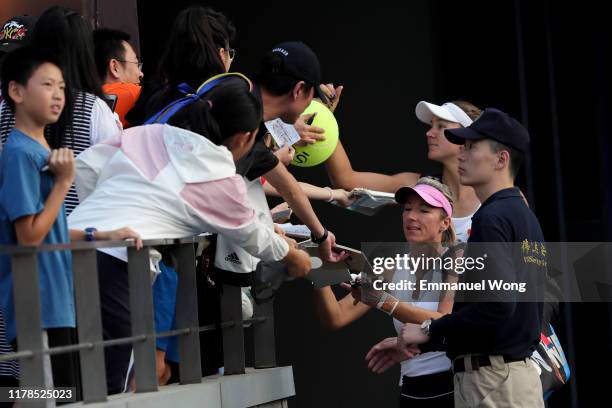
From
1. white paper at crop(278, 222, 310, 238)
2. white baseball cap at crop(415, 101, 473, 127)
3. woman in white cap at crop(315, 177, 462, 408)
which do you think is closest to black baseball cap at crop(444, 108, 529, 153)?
woman in white cap at crop(315, 177, 462, 408)

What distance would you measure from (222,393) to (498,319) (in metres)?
1.15

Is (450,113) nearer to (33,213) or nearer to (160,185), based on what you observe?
(160,185)

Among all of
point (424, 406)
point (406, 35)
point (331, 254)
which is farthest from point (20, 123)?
point (406, 35)

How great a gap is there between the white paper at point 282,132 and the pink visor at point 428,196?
29.4 inches

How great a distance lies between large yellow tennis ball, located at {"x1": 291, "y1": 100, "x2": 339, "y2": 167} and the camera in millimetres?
5863

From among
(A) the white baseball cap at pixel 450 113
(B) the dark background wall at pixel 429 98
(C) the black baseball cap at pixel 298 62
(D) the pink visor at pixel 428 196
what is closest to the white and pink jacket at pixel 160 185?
(C) the black baseball cap at pixel 298 62

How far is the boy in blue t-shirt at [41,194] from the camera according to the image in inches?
152

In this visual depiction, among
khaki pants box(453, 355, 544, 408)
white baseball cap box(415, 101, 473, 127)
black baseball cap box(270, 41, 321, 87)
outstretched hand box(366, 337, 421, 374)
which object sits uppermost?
black baseball cap box(270, 41, 321, 87)

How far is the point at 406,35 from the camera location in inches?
367

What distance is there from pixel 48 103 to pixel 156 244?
2.13ft

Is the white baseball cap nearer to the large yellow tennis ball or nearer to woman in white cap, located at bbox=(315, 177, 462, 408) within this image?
woman in white cap, located at bbox=(315, 177, 462, 408)

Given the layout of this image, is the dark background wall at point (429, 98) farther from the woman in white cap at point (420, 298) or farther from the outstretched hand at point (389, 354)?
the outstretched hand at point (389, 354)

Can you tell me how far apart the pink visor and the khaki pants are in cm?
116

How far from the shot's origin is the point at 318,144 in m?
5.86
